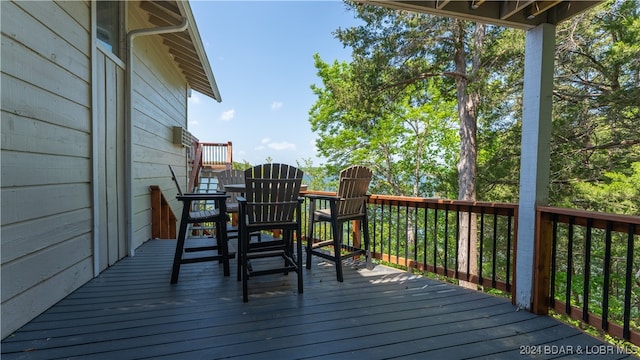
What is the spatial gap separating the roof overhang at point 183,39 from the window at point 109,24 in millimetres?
526

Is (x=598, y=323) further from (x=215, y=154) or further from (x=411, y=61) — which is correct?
(x=215, y=154)

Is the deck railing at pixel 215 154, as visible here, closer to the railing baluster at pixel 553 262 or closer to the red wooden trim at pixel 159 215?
the red wooden trim at pixel 159 215

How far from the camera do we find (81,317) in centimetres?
199

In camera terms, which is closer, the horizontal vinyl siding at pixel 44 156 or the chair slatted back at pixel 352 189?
the horizontal vinyl siding at pixel 44 156

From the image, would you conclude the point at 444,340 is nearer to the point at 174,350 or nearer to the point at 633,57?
the point at 174,350

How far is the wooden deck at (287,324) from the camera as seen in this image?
1673 millimetres

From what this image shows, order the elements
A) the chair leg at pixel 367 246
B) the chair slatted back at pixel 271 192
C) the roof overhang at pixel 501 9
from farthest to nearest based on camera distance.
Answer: the chair leg at pixel 367 246
the chair slatted back at pixel 271 192
the roof overhang at pixel 501 9

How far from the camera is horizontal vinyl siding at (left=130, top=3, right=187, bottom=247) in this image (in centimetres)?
389

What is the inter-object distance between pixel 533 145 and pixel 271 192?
2.00 m

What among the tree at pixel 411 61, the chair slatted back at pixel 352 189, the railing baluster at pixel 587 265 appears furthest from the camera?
the tree at pixel 411 61

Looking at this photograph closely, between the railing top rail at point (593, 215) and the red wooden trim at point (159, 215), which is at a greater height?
the railing top rail at point (593, 215)

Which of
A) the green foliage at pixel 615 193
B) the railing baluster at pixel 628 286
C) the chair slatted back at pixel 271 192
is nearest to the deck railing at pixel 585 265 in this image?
the railing baluster at pixel 628 286

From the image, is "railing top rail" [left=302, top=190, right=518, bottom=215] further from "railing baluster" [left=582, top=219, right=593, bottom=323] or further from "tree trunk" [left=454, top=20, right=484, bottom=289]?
"tree trunk" [left=454, top=20, right=484, bottom=289]

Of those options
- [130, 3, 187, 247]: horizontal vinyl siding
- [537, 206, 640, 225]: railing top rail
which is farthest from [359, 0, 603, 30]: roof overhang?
[130, 3, 187, 247]: horizontal vinyl siding
